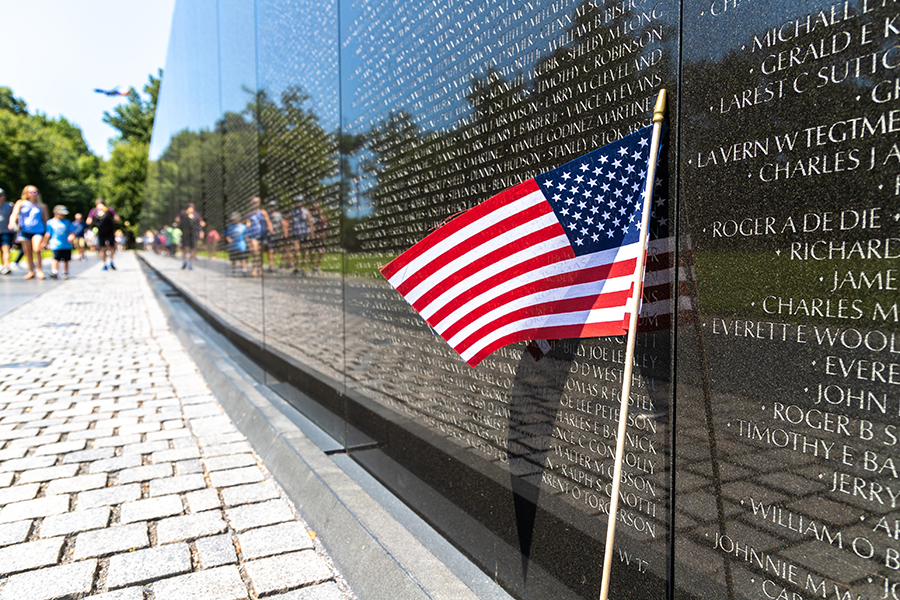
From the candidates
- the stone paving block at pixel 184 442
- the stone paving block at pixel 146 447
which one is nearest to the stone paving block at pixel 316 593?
the stone paving block at pixel 146 447

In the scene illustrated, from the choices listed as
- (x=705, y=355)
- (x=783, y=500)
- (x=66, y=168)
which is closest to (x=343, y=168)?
(x=705, y=355)

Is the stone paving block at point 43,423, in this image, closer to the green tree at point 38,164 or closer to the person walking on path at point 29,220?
the person walking on path at point 29,220

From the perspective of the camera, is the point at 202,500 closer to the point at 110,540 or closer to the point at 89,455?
the point at 110,540

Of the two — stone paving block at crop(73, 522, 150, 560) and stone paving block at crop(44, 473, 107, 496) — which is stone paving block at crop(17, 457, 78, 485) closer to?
stone paving block at crop(44, 473, 107, 496)

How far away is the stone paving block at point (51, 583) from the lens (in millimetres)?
2850

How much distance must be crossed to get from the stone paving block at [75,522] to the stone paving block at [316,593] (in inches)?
31.4

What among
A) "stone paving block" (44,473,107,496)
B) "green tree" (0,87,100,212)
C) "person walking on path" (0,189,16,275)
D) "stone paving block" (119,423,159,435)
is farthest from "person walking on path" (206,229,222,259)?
"green tree" (0,87,100,212)

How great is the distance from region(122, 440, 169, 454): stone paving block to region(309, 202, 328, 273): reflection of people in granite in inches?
71.7

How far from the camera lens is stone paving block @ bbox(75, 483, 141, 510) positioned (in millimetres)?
3867

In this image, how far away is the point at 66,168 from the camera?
9000cm

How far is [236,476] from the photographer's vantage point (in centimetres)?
442

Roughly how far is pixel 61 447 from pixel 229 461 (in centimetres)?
131

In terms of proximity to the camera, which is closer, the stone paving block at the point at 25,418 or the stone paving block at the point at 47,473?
the stone paving block at the point at 47,473

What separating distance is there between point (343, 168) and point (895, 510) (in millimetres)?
4183
